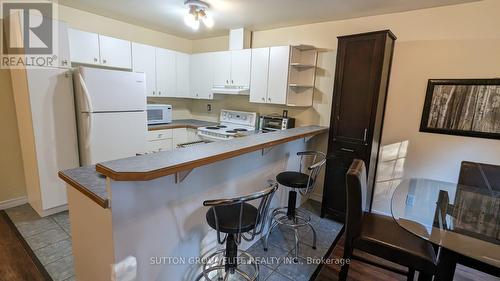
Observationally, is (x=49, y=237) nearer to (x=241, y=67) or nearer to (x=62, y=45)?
(x=62, y=45)

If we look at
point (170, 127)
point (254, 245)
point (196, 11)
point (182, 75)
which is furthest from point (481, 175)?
point (182, 75)

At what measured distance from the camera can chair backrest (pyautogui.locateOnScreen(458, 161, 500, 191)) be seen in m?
2.07

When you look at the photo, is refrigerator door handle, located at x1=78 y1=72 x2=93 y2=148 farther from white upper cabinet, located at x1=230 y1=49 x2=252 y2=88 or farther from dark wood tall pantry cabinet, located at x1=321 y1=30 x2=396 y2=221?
dark wood tall pantry cabinet, located at x1=321 y1=30 x2=396 y2=221

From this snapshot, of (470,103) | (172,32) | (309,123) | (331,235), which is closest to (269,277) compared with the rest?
(331,235)

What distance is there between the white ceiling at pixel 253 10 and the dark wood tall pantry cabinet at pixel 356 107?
0.35m

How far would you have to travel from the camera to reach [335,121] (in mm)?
A: 2807

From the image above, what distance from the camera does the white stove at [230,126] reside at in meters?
3.52

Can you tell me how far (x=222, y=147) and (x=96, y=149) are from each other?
1.99 metres

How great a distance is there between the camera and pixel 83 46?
302 centimetres

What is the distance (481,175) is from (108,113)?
3873mm

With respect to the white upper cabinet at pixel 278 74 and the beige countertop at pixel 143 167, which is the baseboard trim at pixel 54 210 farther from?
the white upper cabinet at pixel 278 74

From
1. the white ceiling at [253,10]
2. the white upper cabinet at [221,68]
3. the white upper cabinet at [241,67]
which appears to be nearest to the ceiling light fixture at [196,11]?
the white ceiling at [253,10]

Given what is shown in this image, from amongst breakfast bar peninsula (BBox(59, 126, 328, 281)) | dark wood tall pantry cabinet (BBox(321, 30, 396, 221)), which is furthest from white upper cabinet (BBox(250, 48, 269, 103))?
breakfast bar peninsula (BBox(59, 126, 328, 281))

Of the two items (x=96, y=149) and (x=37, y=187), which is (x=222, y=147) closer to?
(x=96, y=149)
